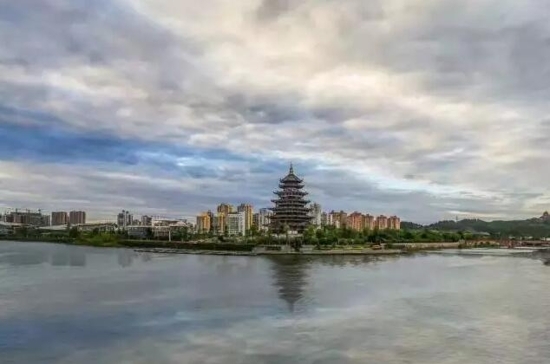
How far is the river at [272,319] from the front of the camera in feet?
30.0

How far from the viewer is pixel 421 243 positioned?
167 ft

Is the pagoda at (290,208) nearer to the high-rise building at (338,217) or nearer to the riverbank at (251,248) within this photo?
the riverbank at (251,248)

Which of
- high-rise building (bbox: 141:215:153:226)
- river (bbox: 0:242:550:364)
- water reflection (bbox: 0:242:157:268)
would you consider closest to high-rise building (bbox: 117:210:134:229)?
high-rise building (bbox: 141:215:153:226)

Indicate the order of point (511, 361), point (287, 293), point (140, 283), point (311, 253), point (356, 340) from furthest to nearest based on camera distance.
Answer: point (311, 253) < point (140, 283) < point (287, 293) < point (356, 340) < point (511, 361)

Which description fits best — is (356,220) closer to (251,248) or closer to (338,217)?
(338,217)

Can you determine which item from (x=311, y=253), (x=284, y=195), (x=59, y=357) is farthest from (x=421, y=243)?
(x=59, y=357)

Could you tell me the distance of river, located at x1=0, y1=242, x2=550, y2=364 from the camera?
30.0ft

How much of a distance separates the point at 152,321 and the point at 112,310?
1.92 meters

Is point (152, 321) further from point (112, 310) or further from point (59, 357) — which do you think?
point (59, 357)

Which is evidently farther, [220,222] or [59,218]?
[59,218]

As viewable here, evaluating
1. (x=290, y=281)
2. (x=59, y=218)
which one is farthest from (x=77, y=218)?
(x=290, y=281)

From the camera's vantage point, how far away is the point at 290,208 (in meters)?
45.5

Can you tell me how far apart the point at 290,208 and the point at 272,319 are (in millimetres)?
33587

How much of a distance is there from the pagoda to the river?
78.8 ft
